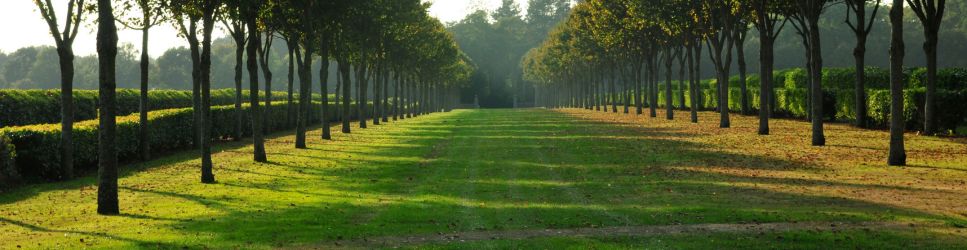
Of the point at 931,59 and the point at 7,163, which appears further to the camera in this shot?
the point at 931,59

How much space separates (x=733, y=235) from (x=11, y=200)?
1673cm

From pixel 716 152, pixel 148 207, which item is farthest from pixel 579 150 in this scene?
pixel 148 207

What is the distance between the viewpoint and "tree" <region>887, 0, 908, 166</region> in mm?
25141

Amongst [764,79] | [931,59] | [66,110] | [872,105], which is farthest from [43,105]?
[931,59]

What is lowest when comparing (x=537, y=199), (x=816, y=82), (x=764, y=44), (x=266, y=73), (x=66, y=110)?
(x=537, y=199)

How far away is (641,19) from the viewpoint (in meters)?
Result: 55.0

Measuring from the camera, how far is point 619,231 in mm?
15523

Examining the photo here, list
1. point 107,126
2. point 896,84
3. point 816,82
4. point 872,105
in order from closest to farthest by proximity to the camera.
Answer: point 107,126
point 896,84
point 816,82
point 872,105

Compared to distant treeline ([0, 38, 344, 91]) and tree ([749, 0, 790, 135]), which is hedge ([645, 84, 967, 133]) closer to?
tree ([749, 0, 790, 135])

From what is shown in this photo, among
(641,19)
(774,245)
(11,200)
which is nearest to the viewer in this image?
(774,245)

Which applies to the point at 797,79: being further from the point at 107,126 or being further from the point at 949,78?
the point at 107,126

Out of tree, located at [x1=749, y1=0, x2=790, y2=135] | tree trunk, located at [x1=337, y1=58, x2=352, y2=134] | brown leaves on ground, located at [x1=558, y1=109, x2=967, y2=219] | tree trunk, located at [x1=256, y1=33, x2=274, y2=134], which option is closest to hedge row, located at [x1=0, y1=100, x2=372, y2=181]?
tree trunk, located at [x1=256, y1=33, x2=274, y2=134]

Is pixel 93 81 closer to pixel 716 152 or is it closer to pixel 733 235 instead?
pixel 716 152

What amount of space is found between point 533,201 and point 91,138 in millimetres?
16931
